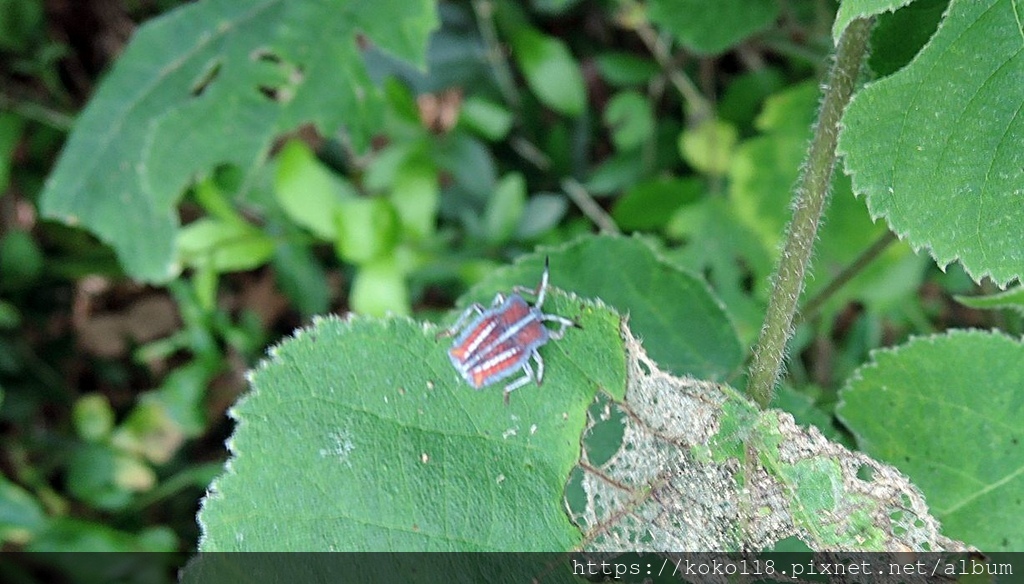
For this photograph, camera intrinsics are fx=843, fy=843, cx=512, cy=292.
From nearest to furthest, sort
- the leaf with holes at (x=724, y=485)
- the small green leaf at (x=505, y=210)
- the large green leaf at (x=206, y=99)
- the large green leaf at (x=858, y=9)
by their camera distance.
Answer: the large green leaf at (x=858, y=9)
the leaf with holes at (x=724, y=485)
the large green leaf at (x=206, y=99)
the small green leaf at (x=505, y=210)

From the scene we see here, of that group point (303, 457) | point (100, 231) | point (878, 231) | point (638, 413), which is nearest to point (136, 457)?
point (100, 231)

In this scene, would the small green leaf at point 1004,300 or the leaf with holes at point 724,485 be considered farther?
the small green leaf at point 1004,300

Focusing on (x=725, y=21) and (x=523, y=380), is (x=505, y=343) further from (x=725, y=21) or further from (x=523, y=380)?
(x=725, y=21)

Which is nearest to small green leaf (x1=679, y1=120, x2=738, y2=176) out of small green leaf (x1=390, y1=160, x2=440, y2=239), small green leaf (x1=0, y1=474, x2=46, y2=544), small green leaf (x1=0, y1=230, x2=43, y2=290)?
small green leaf (x1=390, y1=160, x2=440, y2=239)

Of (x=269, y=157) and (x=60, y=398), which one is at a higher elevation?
(x=269, y=157)

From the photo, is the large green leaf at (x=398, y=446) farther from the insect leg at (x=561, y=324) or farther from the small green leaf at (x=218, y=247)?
the small green leaf at (x=218, y=247)

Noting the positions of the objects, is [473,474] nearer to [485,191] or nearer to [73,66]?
[485,191]

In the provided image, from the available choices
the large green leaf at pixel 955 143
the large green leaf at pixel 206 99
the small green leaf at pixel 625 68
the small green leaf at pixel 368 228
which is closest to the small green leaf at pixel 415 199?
the small green leaf at pixel 368 228
